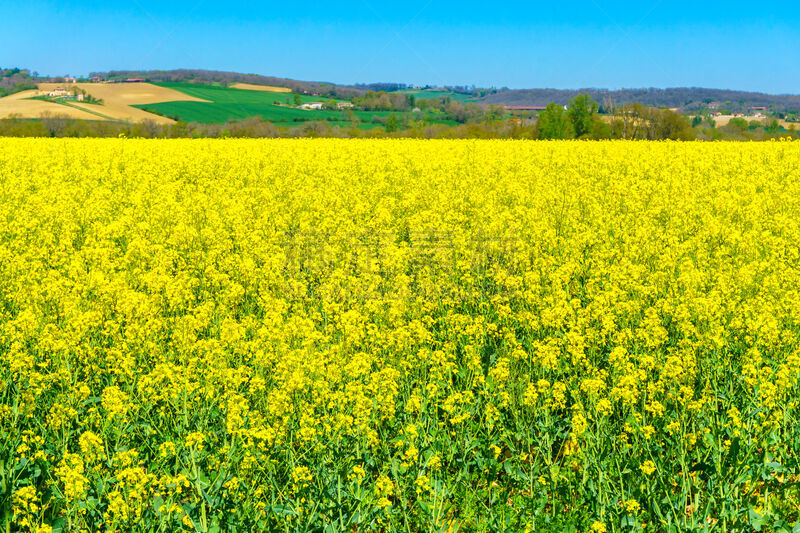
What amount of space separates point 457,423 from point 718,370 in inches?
99.5

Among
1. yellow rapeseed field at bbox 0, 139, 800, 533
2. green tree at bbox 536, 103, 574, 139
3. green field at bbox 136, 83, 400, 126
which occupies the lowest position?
yellow rapeseed field at bbox 0, 139, 800, 533

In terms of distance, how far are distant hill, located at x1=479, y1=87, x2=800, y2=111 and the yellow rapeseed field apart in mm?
44631

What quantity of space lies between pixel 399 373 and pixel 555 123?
51118mm

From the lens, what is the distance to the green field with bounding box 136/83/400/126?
71375mm

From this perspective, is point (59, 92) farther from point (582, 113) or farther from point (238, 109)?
point (582, 113)

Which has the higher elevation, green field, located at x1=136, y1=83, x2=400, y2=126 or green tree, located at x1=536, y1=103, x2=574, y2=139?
green field, located at x1=136, y1=83, x2=400, y2=126

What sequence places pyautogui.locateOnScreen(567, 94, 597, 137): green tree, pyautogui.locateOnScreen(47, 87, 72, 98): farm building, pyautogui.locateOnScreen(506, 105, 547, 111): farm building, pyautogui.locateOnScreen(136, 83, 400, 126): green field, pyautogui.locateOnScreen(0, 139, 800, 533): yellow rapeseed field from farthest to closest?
pyautogui.locateOnScreen(47, 87, 72, 98): farm building → pyautogui.locateOnScreen(506, 105, 547, 111): farm building → pyautogui.locateOnScreen(136, 83, 400, 126): green field → pyautogui.locateOnScreen(567, 94, 597, 137): green tree → pyautogui.locateOnScreen(0, 139, 800, 533): yellow rapeseed field

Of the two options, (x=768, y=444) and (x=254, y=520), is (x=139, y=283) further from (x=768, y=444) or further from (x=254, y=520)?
(x=768, y=444)

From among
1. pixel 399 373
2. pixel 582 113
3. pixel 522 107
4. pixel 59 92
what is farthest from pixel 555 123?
pixel 59 92

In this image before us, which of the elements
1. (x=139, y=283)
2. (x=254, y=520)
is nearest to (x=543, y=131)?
(x=139, y=283)

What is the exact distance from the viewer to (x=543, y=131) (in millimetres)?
47719

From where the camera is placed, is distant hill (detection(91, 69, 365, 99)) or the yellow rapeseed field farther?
distant hill (detection(91, 69, 365, 99))

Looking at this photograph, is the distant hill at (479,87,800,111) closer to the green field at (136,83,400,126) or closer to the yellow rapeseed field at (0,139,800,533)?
the green field at (136,83,400,126)

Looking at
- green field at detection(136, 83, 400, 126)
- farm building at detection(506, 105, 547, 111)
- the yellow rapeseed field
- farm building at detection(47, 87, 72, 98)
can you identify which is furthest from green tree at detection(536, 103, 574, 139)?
farm building at detection(47, 87, 72, 98)
